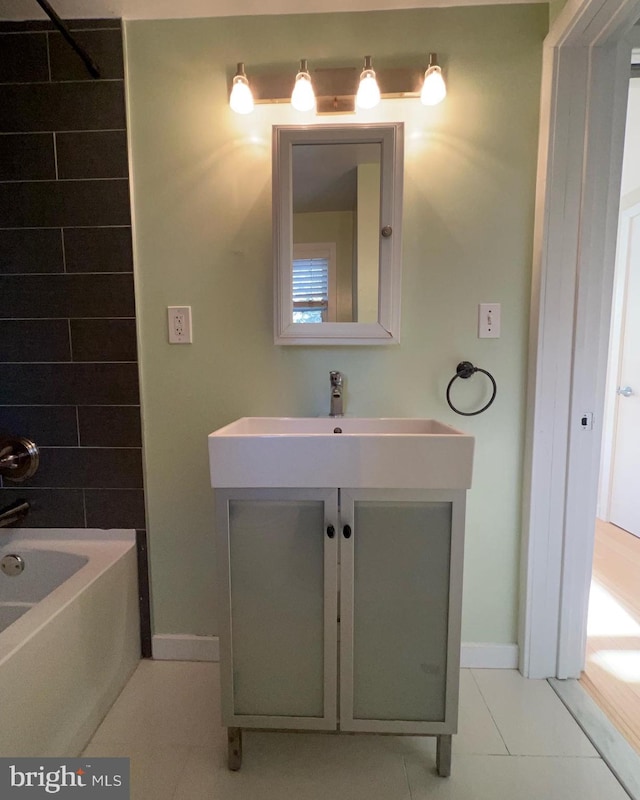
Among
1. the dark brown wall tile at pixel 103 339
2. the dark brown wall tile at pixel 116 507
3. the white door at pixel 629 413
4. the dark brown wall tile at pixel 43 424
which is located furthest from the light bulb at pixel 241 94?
the white door at pixel 629 413

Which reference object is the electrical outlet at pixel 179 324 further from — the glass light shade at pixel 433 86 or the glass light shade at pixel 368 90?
the glass light shade at pixel 433 86

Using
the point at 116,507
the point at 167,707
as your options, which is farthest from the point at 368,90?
the point at 167,707

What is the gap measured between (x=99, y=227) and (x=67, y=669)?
1.29m

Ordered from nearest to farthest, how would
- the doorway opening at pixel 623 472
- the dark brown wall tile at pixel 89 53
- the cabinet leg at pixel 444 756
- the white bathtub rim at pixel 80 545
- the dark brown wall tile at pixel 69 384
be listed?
1. the cabinet leg at pixel 444 756
2. the white bathtub rim at pixel 80 545
3. the dark brown wall tile at pixel 89 53
4. the dark brown wall tile at pixel 69 384
5. the doorway opening at pixel 623 472

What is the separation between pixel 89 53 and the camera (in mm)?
1169

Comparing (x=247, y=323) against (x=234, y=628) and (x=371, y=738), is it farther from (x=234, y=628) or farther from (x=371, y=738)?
(x=371, y=738)

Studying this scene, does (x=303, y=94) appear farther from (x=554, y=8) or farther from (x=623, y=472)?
(x=623, y=472)

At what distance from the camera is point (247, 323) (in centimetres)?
125

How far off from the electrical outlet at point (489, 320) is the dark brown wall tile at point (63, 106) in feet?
4.28

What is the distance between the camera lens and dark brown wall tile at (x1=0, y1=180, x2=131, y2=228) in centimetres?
121

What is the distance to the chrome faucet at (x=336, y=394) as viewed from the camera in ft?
3.95

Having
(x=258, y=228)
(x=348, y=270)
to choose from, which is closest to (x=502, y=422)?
(x=348, y=270)

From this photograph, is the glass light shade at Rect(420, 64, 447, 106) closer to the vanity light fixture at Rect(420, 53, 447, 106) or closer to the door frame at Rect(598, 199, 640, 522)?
the vanity light fixture at Rect(420, 53, 447, 106)

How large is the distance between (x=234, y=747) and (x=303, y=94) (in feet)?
5.94
